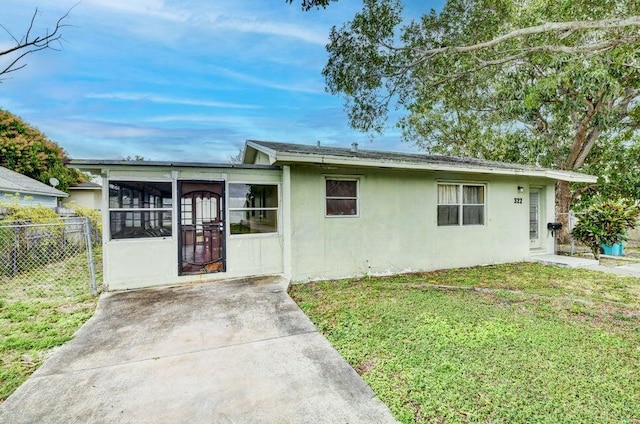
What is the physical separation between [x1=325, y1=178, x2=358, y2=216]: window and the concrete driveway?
9.07 feet

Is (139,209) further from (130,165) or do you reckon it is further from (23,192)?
(23,192)

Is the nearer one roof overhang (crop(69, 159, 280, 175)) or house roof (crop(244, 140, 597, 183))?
roof overhang (crop(69, 159, 280, 175))

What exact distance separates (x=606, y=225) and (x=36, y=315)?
14.0 m

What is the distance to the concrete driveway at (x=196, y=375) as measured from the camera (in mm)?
2441

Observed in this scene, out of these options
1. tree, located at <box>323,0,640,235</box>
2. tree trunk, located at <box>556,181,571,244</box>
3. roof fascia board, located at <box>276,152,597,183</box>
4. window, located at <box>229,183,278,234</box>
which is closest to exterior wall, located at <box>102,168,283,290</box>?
window, located at <box>229,183,278,234</box>

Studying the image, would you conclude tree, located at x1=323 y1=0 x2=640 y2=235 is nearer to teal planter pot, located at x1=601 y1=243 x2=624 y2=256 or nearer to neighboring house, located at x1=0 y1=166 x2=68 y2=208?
teal planter pot, located at x1=601 y1=243 x2=624 y2=256

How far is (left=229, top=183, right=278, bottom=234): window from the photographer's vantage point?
643 cm

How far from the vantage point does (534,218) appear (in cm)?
979

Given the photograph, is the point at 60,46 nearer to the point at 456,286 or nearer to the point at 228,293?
the point at 228,293

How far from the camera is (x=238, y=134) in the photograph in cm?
2597

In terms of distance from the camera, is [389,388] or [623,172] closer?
[389,388]

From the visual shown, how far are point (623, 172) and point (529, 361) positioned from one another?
523 inches

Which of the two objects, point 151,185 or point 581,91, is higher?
point 581,91

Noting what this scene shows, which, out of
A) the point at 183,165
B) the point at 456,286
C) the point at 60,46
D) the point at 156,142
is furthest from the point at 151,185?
the point at 156,142
